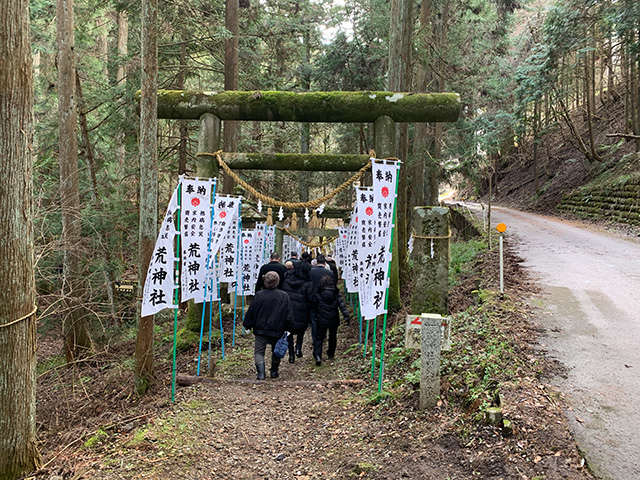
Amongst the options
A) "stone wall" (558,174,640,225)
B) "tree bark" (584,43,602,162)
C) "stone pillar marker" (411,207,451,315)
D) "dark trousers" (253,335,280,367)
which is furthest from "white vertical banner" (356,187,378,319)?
"tree bark" (584,43,602,162)

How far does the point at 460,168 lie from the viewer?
15.7 m

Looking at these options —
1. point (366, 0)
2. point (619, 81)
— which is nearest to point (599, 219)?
point (366, 0)

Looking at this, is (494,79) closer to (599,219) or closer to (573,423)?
(599,219)

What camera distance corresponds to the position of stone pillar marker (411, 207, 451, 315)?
6070mm

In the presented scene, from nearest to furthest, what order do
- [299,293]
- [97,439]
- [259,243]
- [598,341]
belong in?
[97,439] → [598,341] → [299,293] → [259,243]

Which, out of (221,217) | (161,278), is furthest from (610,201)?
(161,278)

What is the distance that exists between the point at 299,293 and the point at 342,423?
286 cm

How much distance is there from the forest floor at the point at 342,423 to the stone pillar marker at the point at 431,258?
49 cm

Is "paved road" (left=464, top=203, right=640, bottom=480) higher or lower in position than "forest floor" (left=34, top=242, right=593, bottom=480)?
higher

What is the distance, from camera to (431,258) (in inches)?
242

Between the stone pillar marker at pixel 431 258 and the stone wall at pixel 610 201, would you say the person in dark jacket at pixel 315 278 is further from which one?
the stone wall at pixel 610 201

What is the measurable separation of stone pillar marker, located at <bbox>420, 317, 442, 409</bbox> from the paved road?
1.19 metres

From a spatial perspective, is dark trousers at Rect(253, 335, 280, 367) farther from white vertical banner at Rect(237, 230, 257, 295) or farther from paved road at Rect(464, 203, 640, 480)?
white vertical banner at Rect(237, 230, 257, 295)

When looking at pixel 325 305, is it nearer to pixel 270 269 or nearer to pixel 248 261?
pixel 270 269
